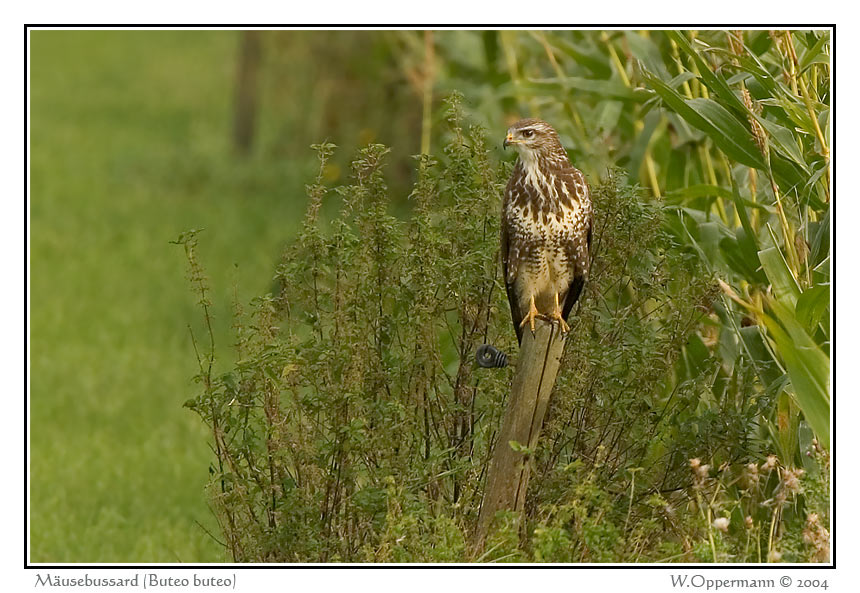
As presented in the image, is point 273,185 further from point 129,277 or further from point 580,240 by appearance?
point 580,240

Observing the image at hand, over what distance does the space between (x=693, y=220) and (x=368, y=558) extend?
1.80 metres

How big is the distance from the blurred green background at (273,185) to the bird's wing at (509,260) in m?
0.43

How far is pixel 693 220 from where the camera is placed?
Answer: 462 cm

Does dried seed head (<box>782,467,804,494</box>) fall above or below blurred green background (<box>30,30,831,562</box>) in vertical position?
below

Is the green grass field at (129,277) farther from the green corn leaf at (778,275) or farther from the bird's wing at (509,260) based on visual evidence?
the green corn leaf at (778,275)

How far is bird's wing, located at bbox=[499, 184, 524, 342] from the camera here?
3941 millimetres

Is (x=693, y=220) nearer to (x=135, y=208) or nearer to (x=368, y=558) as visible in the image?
(x=368, y=558)

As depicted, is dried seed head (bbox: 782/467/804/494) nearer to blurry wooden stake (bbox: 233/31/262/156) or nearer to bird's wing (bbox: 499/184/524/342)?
bird's wing (bbox: 499/184/524/342)

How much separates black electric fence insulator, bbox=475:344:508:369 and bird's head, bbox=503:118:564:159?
0.62 metres

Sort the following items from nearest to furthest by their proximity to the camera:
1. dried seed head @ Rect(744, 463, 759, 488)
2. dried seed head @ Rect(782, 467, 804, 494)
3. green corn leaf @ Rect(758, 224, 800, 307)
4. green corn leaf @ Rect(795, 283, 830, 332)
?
dried seed head @ Rect(782, 467, 804, 494) → dried seed head @ Rect(744, 463, 759, 488) → green corn leaf @ Rect(795, 283, 830, 332) → green corn leaf @ Rect(758, 224, 800, 307)

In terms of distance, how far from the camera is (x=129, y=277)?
978 cm

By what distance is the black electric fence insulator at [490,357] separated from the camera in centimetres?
385

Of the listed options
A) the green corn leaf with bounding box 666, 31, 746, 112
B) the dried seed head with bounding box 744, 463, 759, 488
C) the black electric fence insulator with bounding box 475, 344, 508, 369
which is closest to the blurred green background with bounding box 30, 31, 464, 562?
the black electric fence insulator with bounding box 475, 344, 508, 369

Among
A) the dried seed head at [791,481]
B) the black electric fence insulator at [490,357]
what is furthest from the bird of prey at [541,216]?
the dried seed head at [791,481]
